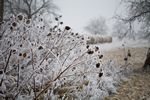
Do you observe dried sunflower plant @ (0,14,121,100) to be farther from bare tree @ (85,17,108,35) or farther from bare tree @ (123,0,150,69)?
bare tree @ (85,17,108,35)

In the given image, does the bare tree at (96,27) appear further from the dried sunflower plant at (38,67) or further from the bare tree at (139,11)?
the dried sunflower plant at (38,67)

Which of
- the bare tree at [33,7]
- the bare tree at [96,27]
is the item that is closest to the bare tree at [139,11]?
the bare tree at [33,7]

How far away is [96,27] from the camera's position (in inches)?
2657

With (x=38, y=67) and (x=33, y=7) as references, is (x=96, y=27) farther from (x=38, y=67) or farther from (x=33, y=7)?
(x=38, y=67)

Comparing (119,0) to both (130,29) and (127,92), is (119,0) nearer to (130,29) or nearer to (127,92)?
(130,29)

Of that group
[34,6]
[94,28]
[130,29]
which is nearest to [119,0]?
[130,29]

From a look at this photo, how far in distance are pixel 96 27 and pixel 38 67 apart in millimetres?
65150

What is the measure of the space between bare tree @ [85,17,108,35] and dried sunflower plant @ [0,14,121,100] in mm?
60514

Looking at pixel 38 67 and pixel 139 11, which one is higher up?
pixel 139 11

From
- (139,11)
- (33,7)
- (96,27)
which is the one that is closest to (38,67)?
(139,11)

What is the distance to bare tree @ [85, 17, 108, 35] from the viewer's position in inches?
2596

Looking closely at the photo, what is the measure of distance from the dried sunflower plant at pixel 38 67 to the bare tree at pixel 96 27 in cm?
6051

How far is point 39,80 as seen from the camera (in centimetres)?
388

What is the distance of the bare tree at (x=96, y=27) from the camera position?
216 ft
